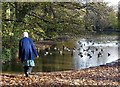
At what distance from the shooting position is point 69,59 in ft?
74.6

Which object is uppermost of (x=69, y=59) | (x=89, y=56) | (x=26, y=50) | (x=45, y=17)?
(x=45, y=17)

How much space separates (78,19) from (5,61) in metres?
5.41

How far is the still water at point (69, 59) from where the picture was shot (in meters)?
18.5

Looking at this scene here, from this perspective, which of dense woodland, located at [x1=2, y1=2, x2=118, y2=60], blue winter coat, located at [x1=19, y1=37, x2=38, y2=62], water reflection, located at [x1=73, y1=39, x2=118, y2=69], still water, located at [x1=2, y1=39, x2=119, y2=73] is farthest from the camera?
water reflection, located at [x1=73, y1=39, x2=118, y2=69]

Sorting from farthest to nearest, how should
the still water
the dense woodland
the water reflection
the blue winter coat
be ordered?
the water reflection, the still water, the dense woodland, the blue winter coat

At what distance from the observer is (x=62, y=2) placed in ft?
47.2

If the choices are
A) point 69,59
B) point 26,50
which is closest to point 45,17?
point 26,50

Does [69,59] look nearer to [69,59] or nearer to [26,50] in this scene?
[69,59]

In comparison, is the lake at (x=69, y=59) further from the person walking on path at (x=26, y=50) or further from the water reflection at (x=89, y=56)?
the person walking on path at (x=26, y=50)

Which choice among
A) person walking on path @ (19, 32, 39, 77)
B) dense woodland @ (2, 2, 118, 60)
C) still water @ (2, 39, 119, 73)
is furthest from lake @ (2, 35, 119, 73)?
person walking on path @ (19, 32, 39, 77)

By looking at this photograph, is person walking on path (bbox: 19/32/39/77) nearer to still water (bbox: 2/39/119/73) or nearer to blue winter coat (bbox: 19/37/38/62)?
blue winter coat (bbox: 19/37/38/62)

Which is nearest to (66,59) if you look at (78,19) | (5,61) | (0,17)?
(5,61)

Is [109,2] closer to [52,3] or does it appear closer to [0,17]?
[52,3]

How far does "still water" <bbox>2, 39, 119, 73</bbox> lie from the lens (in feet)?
60.7
